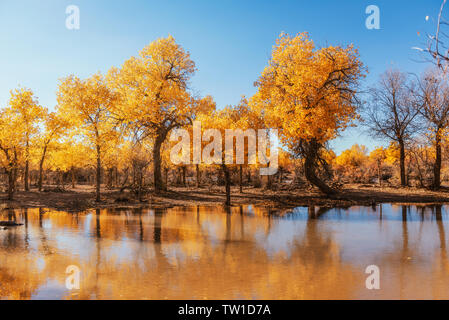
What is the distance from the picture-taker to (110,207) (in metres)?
20.5

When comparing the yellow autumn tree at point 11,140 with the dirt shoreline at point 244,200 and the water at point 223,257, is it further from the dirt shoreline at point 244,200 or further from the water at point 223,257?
the water at point 223,257

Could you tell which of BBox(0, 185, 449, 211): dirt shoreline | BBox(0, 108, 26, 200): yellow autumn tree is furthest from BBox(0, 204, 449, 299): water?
BBox(0, 108, 26, 200): yellow autumn tree

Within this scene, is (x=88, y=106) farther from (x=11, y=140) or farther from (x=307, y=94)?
(x=307, y=94)

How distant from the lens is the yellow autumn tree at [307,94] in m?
22.6

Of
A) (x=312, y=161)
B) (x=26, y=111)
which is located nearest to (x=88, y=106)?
(x=26, y=111)

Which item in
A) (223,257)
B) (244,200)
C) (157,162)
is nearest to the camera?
(223,257)

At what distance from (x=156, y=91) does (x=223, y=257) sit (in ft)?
58.4

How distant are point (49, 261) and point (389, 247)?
9.23 meters

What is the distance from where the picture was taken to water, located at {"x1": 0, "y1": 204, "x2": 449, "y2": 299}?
6.79 meters

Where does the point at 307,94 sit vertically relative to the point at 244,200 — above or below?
above

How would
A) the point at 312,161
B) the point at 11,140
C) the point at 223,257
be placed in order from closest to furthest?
1. the point at 223,257
2. the point at 11,140
3. the point at 312,161

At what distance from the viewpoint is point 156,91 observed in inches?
982

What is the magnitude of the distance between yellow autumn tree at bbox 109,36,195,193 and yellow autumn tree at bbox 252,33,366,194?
19.3ft

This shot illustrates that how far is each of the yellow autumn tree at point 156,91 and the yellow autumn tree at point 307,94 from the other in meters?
5.90
